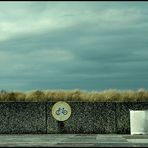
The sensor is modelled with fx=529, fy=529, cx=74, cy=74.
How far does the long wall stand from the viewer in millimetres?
28000

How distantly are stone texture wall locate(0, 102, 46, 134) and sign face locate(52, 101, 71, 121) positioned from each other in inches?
23.5

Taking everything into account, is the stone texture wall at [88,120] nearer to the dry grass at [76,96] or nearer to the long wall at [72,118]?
the long wall at [72,118]

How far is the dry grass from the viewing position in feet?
106

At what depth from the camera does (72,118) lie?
28.2 meters

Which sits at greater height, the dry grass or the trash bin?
the dry grass

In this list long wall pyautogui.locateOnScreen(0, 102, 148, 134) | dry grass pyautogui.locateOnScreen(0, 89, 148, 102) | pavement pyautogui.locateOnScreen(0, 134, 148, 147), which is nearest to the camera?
pavement pyautogui.locateOnScreen(0, 134, 148, 147)

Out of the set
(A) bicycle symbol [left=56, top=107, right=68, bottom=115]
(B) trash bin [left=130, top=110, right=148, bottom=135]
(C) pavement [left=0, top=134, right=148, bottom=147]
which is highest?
(A) bicycle symbol [left=56, top=107, right=68, bottom=115]

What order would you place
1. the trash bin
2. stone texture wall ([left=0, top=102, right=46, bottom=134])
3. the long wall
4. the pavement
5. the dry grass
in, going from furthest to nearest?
the dry grass, stone texture wall ([left=0, top=102, right=46, bottom=134]), the long wall, the trash bin, the pavement

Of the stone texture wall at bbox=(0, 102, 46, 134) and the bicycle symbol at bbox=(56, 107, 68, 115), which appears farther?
the stone texture wall at bbox=(0, 102, 46, 134)

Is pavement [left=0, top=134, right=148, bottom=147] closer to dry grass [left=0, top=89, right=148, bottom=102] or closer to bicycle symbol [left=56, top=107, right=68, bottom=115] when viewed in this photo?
bicycle symbol [left=56, top=107, right=68, bottom=115]

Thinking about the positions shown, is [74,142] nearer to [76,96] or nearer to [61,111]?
[61,111]

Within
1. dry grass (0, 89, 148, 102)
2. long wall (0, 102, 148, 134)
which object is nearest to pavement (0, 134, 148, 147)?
long wall (0, 102, 148, 134)

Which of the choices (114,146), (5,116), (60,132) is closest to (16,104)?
(5,116)

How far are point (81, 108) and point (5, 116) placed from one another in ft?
13.7
